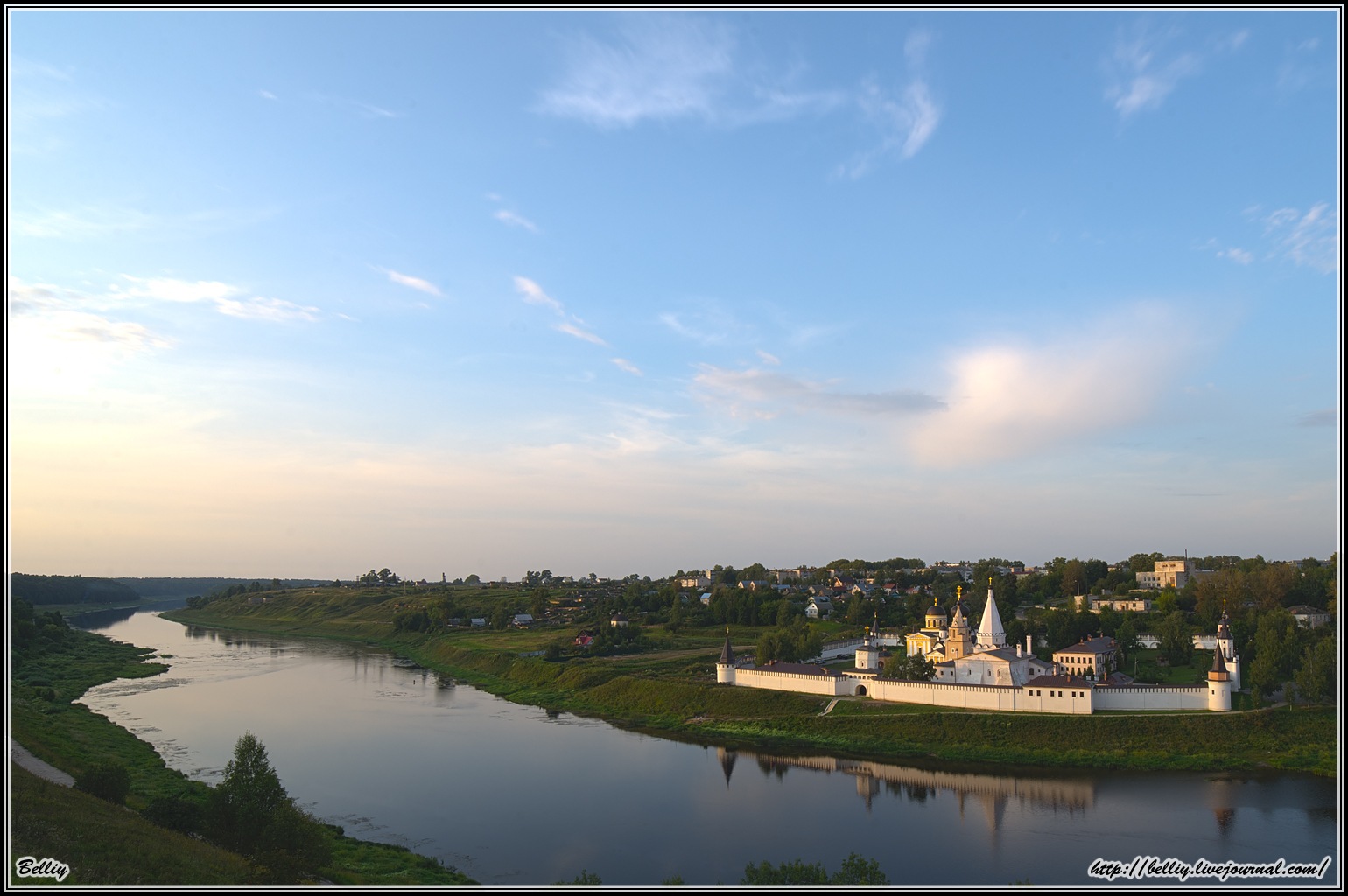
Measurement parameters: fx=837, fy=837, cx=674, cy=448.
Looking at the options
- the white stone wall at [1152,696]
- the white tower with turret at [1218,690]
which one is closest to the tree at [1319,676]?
the white tower with turret at [1218,690]

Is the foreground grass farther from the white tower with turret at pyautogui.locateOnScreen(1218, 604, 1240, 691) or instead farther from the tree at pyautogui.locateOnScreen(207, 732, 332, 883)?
the white tower with turret at pyautogui.locateOnScreen(1218, 604, 1240, 691)

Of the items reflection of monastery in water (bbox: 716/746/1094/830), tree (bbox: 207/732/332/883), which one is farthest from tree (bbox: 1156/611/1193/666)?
tree (bbox: 207/732/332/883)

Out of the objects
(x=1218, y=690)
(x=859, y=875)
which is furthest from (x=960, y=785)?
(x=859, y=875)

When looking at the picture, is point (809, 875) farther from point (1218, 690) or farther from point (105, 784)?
point (1218, 690)

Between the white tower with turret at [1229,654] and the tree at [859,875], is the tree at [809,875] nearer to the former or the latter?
the tree at [859,875]

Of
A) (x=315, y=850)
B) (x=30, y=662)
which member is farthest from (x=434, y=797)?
(x=30, y=662)

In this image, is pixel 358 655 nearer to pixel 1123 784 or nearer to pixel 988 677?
pixel 988 677
